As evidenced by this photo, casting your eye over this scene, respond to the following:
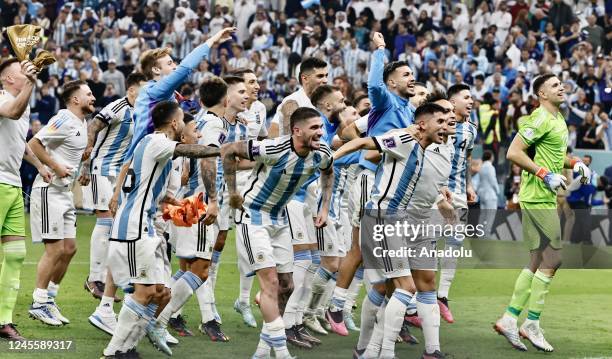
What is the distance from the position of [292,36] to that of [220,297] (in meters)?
18.5

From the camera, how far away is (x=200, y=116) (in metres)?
11.9

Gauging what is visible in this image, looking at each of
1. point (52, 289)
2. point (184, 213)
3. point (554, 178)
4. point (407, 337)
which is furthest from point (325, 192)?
point (52, 289)

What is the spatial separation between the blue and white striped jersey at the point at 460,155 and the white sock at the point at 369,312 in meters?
3.22

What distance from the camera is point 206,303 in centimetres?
1149

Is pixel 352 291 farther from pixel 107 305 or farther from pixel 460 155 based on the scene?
pixel 107 305

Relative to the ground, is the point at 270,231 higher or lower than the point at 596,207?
higher

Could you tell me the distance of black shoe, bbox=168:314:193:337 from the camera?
37.8 feet

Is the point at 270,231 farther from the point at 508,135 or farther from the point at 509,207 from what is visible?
the point at 508,135

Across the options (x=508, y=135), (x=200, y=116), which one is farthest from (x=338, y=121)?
(x=508, y=135)

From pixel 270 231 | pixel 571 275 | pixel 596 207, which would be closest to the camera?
pixel 270 231

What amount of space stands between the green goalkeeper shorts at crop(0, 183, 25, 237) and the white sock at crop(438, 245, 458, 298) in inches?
197

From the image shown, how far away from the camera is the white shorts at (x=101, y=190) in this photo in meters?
13.1

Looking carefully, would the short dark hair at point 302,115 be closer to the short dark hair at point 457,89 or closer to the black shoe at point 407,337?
the black shoe at point 407,337

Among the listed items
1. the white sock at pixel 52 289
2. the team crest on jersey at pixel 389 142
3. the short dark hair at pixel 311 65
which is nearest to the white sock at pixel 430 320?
the team crest on jersey at pixel 389 142
